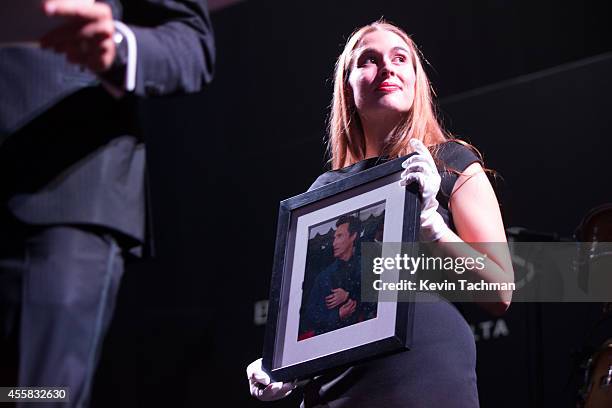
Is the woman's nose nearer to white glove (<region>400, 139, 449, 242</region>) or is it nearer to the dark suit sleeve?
white glove (<region>400, 139, 449, 242</region>)

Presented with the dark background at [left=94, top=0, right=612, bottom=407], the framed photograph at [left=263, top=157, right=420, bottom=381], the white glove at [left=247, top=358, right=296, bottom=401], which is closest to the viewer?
the framed photograph at [left=263, top=157, right=420, bottom=381]

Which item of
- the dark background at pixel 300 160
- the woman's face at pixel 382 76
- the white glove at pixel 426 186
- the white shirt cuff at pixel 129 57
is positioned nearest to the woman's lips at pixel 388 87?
the woman's face at pixel 382 76

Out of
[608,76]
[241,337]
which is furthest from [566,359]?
[241,337]

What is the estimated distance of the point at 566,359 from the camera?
9.13 ft

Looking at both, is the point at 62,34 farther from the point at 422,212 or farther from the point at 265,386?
the point at 265,386

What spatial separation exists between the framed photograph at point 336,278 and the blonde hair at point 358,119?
208mm

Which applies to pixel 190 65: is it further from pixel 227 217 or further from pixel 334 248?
pixel 227 217

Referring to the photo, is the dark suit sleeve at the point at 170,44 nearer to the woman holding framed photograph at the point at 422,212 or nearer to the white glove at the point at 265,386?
the woman holding framed photograph at the point at 422,212

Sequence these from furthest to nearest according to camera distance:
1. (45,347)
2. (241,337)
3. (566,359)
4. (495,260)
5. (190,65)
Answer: (241,337) < (566,359) < (495,260) < (190,65) < (45,347)

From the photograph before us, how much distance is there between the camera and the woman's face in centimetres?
175

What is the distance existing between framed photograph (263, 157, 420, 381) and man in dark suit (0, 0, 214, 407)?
1.80ft

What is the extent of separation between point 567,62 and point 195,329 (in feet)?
6.11

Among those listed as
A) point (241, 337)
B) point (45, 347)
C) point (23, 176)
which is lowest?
point (45, 347)

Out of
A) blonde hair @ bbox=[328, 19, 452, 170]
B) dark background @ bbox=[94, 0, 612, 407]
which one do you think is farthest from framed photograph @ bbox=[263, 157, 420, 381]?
dark background @ bbox=[94, 0, 612, 407]
